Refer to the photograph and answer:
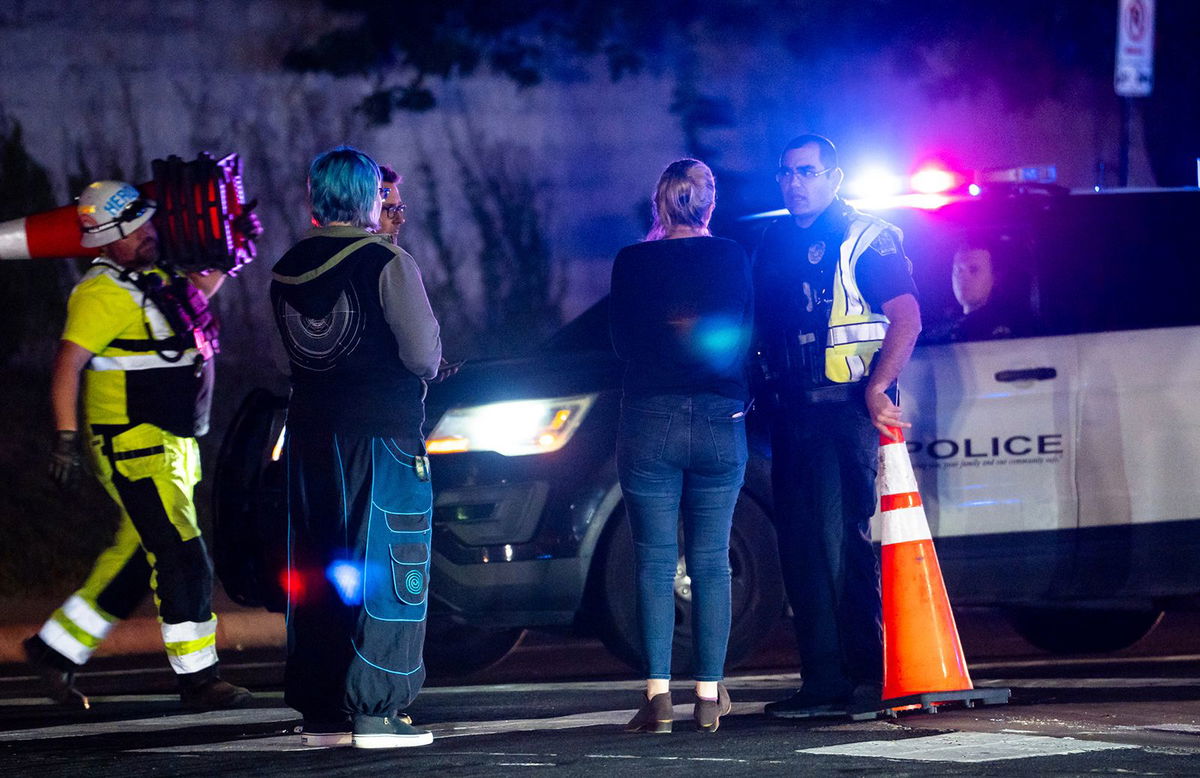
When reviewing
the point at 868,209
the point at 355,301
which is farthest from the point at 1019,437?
the point at 355,301

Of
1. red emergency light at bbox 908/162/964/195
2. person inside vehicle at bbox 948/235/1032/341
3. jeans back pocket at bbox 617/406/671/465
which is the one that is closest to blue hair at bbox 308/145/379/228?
jeans back pocket at bbox 617/406/671/465

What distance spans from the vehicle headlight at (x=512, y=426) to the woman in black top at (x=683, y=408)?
1.10 metres

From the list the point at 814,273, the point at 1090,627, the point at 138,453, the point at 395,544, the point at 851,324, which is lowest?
the point at 1090,627

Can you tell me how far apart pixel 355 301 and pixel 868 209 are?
8.83 ft

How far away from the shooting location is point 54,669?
7.00 meters

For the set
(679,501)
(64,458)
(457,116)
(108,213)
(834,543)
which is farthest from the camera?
(457,116)

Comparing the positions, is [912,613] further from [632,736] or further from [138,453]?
[138,453]

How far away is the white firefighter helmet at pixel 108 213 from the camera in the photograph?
695cm

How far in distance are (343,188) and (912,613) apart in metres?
2.14

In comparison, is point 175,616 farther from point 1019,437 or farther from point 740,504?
point 1019,437

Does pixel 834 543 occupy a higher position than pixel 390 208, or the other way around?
pixel 390 208

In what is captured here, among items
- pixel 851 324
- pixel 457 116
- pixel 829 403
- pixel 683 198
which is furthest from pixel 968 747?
pixel 457 116

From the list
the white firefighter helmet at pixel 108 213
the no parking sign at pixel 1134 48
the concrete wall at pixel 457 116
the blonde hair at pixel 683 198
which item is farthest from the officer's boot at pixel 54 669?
the no parking sign at pixel 1134 48

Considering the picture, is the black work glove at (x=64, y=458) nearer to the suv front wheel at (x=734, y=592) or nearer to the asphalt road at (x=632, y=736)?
the asphalt road at (x=632, y=736)
